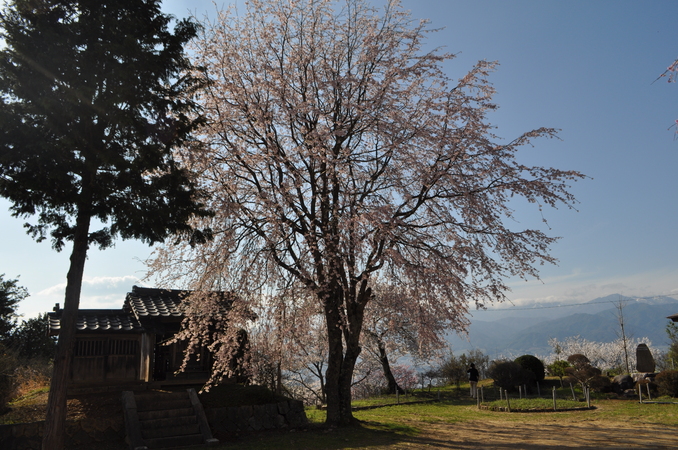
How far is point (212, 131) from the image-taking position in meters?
12.5

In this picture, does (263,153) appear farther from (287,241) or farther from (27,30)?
(27,30)

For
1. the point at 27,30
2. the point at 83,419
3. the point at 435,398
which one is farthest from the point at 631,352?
the point at 27,30

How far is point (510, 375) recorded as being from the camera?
21984 mm

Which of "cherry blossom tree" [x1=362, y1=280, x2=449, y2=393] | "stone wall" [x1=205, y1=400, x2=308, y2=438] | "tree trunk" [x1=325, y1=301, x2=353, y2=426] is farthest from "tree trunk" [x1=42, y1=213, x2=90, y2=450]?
"cherry blossom tree" [x1=362, y1=280, x2=449, y2=393]

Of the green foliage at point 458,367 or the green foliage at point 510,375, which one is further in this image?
the green foliage at point 458,367

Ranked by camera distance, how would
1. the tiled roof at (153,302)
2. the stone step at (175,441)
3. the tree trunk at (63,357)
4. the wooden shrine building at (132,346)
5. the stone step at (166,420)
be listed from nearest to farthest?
the tree trunk at (63,357) < the stone step at (175,441) < the stone step at (166,420) < the wooden shrine building at (132,346) < the tiled roof at (153,302)

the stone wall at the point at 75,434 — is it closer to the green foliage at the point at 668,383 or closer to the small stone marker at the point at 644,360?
the small stone marker at the point at 644,360

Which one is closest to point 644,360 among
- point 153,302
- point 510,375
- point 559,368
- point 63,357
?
point 510,375

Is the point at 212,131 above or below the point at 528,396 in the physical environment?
above

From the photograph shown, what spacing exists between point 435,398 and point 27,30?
2088 cm

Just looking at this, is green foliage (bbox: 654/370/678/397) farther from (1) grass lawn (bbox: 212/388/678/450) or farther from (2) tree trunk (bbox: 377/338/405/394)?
(2) tree trunk (bbox: 377/338/405/394)

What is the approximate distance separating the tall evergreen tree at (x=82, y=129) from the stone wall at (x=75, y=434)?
1880mm

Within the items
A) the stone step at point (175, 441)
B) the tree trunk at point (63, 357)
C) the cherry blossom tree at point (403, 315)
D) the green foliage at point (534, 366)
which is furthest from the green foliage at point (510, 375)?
the tree trunk at point (63, 357)

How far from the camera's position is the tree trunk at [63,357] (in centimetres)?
879
